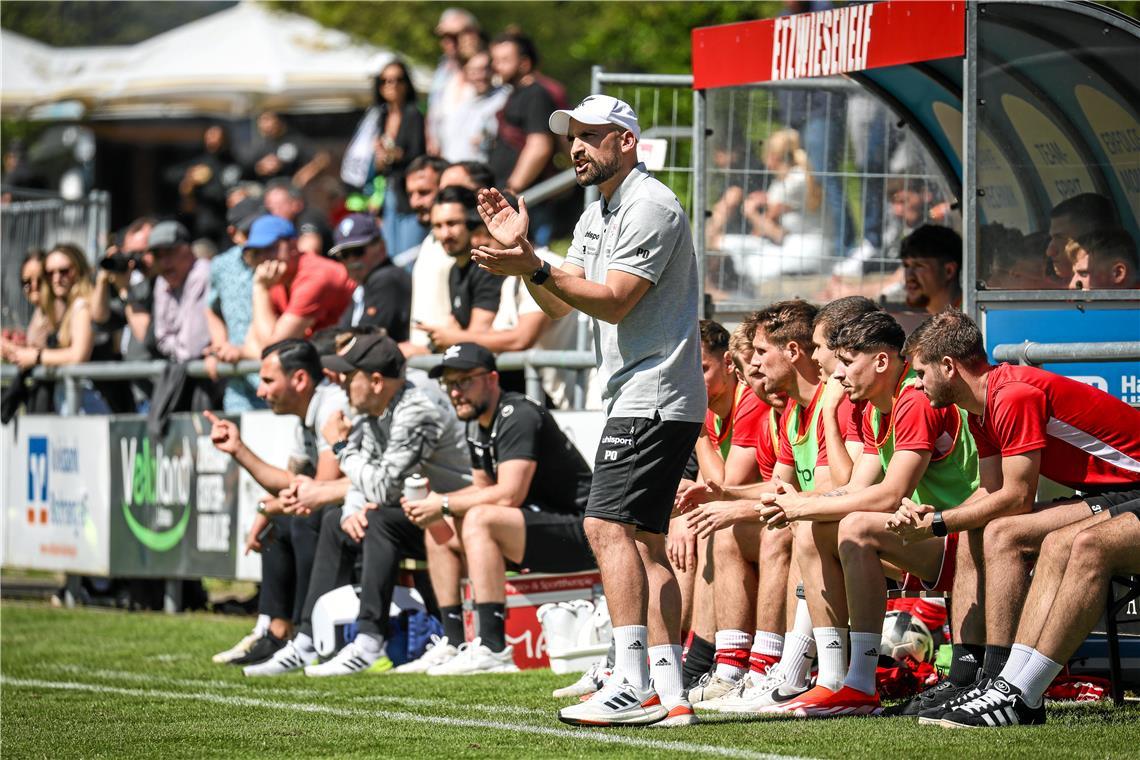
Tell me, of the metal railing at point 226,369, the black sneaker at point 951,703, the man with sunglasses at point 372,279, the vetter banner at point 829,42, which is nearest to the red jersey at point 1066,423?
the black sneaker at point 951,703

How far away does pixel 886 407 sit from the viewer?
7246mm

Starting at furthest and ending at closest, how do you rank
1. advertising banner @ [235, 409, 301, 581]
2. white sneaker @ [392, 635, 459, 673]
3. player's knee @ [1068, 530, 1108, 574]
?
1. advertising banner @ [235, 409, 301, 581]
2. white sneaker @ [392, 635, 459, 673]
3. player's knee @ [1068, 530, 1108, 574]

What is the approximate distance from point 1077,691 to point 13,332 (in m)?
9.78

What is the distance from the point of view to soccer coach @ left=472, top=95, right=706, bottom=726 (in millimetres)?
6570

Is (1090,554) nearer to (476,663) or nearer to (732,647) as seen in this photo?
(732,647)

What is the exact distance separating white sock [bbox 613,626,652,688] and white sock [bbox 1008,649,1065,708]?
1335 millimetres

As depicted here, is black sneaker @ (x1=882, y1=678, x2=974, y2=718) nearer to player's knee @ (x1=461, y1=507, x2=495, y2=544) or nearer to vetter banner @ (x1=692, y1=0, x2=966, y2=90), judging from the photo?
player's knee @ (x1=461, y1=507, x2=495, y2=544)

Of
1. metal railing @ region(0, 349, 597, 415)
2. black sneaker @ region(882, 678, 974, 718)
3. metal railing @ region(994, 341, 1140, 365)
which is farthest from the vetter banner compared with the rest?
black sneaker @ region(882, 678, 974, 718)

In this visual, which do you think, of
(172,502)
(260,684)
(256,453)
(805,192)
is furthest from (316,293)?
(260,684)

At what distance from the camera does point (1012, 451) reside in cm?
661

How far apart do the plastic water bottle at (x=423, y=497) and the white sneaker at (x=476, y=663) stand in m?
0.58

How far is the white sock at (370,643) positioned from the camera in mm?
9062

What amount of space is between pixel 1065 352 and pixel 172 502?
689 cm

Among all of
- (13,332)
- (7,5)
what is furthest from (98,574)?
(7,5)
